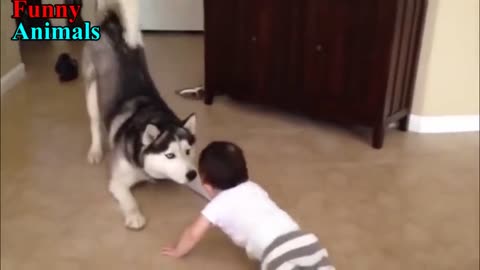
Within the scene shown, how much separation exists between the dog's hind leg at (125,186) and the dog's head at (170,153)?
0.30 ft

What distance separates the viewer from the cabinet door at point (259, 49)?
1.93m

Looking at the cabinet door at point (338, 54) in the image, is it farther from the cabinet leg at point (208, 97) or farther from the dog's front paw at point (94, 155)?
the dog's front paw at point (94, 155)

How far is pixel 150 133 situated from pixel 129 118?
134mm

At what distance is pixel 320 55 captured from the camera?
1.91 m

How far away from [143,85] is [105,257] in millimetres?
466

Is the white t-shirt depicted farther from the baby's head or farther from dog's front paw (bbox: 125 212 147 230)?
dog's front paw (bbox: 125 212 147 230)

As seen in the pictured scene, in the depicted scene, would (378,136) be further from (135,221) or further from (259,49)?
(135,221)

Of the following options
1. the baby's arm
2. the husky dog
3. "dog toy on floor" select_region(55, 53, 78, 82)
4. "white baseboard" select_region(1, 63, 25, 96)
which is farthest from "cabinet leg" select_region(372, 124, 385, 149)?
"white baseboard" select_region(1, 63, 25, 96)

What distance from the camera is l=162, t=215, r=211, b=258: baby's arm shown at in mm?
1291

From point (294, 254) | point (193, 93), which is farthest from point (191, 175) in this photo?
point (193, 93)

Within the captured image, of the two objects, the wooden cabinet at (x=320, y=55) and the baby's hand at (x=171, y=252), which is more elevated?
the wooden cabinet at (x=320, y=55)

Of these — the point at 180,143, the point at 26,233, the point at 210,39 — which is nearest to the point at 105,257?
the point at 26,233

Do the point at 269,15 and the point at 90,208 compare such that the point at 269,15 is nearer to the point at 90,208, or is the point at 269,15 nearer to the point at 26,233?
the point at 90,208

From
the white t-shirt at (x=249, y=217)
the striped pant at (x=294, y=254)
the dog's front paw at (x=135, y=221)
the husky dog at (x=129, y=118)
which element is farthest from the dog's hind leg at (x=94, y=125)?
the striped pant at (x=294, y=254)
